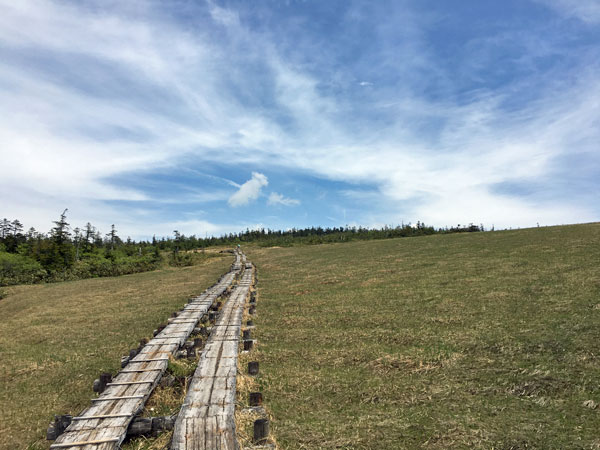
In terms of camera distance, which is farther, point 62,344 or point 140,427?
point 62,344

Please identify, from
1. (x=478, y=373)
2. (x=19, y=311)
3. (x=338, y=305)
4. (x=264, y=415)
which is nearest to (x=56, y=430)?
(x=264, y=415)

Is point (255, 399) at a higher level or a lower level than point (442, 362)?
higher

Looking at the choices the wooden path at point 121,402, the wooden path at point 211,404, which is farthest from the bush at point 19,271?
the wooden path at point 211,404

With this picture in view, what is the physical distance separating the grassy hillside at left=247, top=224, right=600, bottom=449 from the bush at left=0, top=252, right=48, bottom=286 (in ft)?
178

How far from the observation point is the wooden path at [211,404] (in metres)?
6.12

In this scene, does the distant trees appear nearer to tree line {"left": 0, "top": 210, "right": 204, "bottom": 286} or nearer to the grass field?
tree line {"left": 0, "top": 210, "right": 204, "bottom": 286}

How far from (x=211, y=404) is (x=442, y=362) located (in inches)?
274

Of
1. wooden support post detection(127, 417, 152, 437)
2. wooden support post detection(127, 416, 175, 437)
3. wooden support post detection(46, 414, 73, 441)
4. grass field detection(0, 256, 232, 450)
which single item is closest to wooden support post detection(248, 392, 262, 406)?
wooden support post detection(127, 416, 175, 437)

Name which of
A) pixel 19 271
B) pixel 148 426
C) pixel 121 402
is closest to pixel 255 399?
pixel 148 426

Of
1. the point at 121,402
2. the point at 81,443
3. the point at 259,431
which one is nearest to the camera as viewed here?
the point at 81,443

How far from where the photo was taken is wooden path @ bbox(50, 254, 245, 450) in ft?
20.4

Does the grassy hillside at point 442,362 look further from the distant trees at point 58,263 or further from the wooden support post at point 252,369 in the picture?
the distant trees at point 58,263

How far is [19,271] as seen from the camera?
59.5m

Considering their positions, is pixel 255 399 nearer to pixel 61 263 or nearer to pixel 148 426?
pixel 148 426
